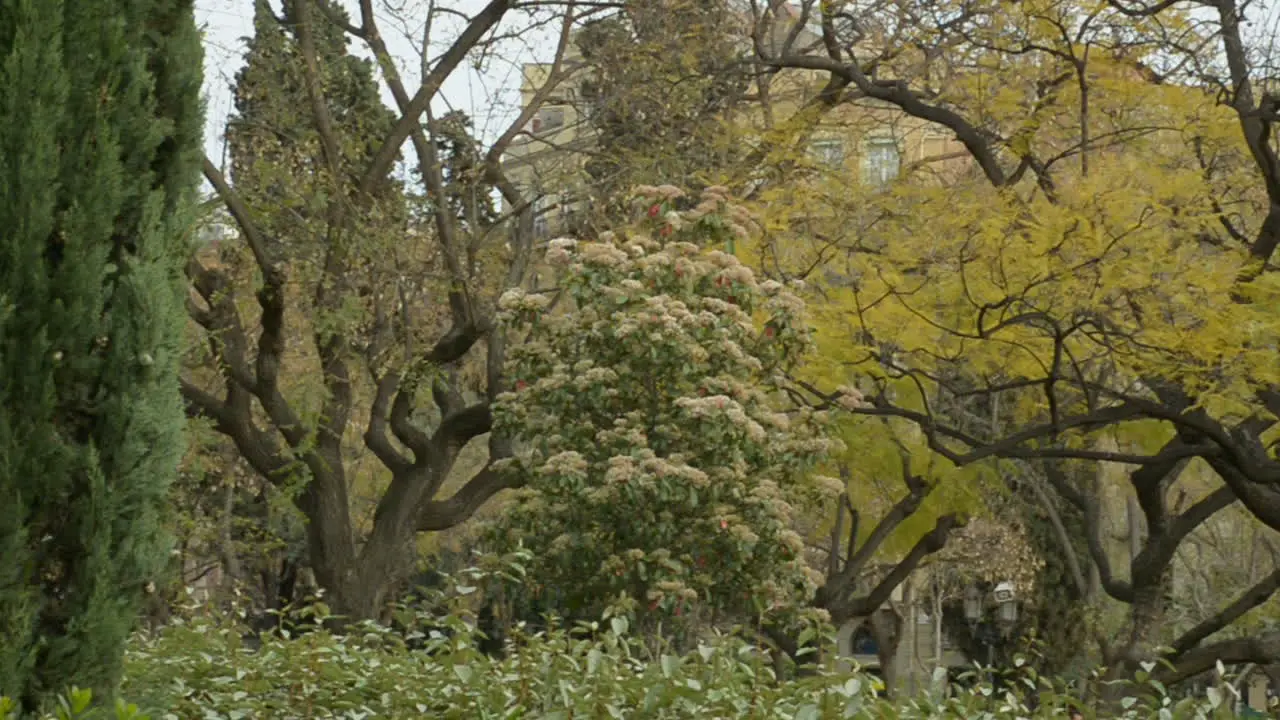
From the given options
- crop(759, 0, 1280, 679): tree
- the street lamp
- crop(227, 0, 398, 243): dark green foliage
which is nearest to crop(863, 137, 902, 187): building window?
crop(759, 0, 1280, 679): tree

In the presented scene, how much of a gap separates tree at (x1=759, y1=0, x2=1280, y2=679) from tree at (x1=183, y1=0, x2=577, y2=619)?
341cm

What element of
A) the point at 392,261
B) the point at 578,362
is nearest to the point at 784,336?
the point at 578,362

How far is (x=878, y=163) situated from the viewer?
1850 cm

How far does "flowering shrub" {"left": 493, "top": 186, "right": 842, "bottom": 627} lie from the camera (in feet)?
38.8

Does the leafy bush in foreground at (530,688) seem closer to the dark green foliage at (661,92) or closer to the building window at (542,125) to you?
the dark green foliage at (661,92)

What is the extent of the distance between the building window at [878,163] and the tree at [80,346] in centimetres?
1005

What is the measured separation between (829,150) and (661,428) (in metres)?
6.29

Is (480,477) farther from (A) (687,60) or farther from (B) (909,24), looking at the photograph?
(B) (909,24)

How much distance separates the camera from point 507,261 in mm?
16625

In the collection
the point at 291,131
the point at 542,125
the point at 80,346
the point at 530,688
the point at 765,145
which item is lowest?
the point at 530,688

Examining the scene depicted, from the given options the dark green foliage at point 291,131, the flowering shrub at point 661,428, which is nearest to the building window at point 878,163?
the flowering shrub at point 661,428

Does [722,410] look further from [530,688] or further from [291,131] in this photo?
[530,688]

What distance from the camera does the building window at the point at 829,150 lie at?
627 inches

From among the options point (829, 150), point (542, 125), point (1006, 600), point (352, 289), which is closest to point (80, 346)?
point (352, 289)
